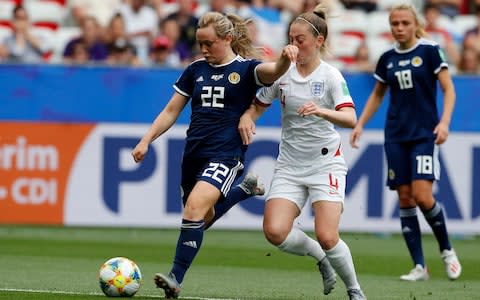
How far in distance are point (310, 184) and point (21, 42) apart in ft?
31.2

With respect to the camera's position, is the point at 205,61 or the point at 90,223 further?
the point at 90,223

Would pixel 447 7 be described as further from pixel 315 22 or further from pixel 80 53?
pixel 315 22

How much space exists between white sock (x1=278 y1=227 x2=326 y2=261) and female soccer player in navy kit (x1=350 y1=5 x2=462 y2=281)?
2187 millimetres

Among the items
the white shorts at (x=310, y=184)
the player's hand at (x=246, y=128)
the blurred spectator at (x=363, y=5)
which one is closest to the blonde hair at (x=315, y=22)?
the player's hand at (x=246, y=128)

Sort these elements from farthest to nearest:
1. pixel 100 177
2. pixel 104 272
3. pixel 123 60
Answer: pixel 123 60, pixel 100 177, pixel 104 272

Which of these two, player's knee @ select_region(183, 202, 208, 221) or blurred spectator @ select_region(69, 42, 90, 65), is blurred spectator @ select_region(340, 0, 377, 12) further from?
player's knee @ select_region(183, 202, 208, 221)

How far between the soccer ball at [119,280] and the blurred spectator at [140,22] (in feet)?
31.7

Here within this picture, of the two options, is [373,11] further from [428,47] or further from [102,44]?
[428,47]

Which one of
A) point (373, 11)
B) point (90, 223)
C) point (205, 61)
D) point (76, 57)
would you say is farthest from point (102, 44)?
point (205, 61)

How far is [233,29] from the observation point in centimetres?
952

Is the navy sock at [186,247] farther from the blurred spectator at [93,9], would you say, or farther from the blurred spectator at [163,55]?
the blurred spectator at [93,9]

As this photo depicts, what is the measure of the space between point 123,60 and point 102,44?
62 cm

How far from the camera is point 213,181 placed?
9148 mm

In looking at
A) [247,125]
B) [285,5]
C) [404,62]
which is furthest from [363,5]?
[247,125]
